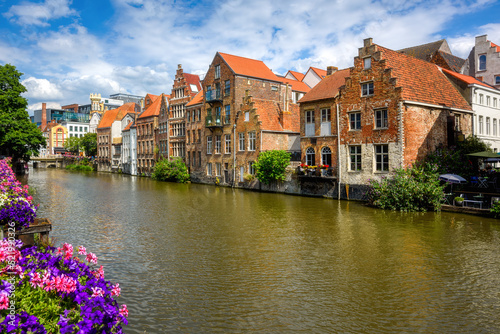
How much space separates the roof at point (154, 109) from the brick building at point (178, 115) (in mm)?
4623

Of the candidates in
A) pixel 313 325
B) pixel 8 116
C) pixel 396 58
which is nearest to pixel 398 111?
pixel 396 58

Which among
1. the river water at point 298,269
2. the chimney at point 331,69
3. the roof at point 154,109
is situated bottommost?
the river water at point 298,269

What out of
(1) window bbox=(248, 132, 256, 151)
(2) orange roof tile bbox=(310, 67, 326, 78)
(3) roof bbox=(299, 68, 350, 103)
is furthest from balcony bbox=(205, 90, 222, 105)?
(2) orange roof tile bbox=(310, 67, 326, 78)

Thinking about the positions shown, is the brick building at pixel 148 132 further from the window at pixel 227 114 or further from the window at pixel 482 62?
the window at pixel 482 62

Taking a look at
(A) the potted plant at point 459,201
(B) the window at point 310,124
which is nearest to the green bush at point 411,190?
(A) the potted plant at point 459,201

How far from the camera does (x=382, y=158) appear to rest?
27.9 metres

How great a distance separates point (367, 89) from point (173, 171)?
30.0 meters

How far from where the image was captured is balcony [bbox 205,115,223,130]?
45.1 m

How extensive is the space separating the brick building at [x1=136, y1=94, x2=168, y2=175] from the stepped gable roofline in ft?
16.8

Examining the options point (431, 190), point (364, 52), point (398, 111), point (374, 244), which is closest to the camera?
point (374, 244)

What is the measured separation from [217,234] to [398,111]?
16804 millimetres

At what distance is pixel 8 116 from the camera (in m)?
46.2

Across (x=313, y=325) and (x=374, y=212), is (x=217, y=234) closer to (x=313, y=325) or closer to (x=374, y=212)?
(x=313, y=325)

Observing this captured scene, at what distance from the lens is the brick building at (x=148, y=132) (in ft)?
204
